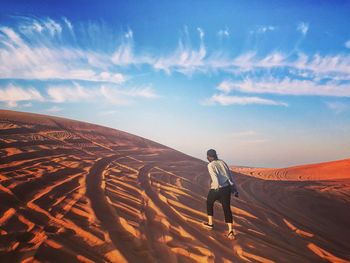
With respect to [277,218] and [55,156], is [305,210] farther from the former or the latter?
[55,156]

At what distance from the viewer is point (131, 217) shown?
21.9 feet

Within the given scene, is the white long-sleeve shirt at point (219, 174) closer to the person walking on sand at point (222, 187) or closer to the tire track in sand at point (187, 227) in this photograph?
the person walking on sand at point (222, 187)

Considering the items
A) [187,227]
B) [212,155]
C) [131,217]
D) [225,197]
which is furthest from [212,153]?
[131,217]

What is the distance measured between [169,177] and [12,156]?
5839 mm

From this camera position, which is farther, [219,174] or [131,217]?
[131,217]

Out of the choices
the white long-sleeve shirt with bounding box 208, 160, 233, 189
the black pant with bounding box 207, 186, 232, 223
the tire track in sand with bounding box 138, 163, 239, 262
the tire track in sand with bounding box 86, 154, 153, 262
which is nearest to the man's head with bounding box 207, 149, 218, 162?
the white long-sleeve shirt with bounding box 208, 160, 233, 189

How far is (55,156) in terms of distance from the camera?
40.4 feet

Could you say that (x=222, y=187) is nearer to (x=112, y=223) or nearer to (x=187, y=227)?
(x=187, y=227)

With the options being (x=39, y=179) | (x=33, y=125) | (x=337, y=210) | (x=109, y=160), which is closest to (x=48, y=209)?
(x=39, y=179)

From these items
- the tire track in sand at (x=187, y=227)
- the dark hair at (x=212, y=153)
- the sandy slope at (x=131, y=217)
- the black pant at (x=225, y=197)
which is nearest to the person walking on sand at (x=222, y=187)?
the black pant at (x=225, y=197)

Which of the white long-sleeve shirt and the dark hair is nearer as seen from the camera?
the white long-sleeve shirt

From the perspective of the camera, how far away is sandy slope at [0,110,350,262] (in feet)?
16.5

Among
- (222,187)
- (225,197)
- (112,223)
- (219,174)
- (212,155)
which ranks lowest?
(112,223)

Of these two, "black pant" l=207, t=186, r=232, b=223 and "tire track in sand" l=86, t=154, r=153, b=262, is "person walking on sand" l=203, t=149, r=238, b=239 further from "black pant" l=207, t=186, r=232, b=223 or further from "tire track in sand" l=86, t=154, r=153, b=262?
"tire track in sand" l=86, t=154, r=153, b=262
